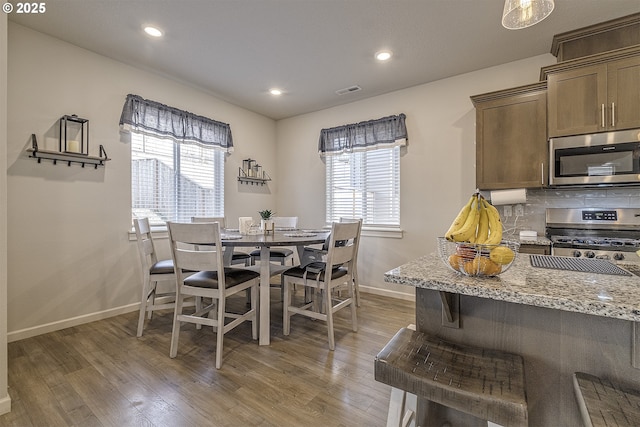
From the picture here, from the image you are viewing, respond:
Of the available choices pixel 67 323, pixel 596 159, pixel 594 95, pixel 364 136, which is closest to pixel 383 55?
pixel 364 136

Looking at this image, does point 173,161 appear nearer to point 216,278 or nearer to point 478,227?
point 216,278

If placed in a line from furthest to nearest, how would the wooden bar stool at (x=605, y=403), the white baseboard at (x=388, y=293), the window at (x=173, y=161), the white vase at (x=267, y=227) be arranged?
1. the white baseboard at (x=388, y=293)
2. the window at (x=173, y=161)
3. the white vase at (x=267, y=227)
4. the wooden bar stool at (x=605, y=403)

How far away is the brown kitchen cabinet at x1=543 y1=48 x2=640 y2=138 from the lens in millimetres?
2158

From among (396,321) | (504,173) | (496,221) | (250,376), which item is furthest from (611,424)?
(504,173)

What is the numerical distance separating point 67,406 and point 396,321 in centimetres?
244

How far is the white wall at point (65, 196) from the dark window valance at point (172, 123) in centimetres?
11

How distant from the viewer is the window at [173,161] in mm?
3068

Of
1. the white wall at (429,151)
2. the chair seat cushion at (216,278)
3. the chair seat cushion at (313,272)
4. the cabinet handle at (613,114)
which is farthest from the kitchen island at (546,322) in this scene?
the white wall at (429,151)

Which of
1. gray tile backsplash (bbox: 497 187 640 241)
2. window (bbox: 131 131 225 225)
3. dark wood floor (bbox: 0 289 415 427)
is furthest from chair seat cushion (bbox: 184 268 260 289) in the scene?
gray tile backsplash (bbox: 497 187 640 241)

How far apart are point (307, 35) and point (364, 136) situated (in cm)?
156

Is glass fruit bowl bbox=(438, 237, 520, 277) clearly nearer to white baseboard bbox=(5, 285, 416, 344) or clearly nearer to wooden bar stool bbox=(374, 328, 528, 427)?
wooden bar stool bbox=(374, 328, 528, 427)

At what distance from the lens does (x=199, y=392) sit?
172cm

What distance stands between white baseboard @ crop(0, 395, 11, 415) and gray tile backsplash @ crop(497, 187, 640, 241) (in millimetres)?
3868

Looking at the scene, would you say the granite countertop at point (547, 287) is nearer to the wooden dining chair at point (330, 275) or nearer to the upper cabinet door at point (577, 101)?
the wooden dining chair at point (330, 275)
